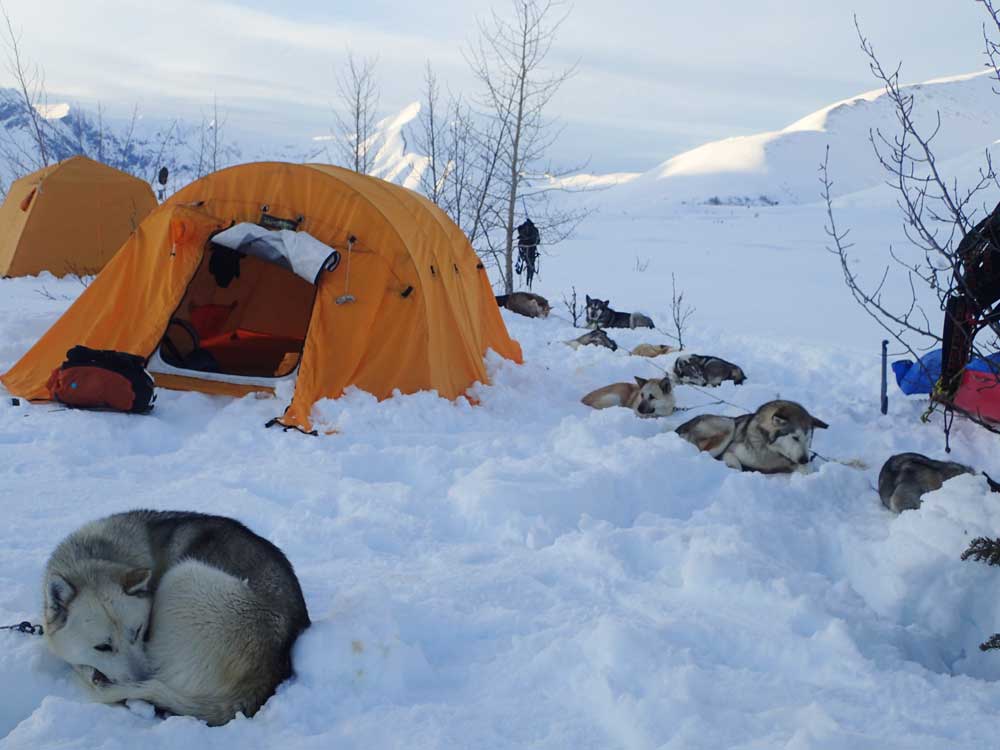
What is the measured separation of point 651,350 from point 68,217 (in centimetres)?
1179

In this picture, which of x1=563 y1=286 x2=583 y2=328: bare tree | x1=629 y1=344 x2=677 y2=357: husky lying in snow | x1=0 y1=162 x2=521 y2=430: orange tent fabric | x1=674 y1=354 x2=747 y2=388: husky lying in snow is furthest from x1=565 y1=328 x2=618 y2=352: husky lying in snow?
x1=0 y1=162 x2=521 y2=430: orange tent fabric

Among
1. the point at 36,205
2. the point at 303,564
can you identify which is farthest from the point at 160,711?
the point at 36,205

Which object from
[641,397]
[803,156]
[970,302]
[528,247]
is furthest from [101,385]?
[803,156]

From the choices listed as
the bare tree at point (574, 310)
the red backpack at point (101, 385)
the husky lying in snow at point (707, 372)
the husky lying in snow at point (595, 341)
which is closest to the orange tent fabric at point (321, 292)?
the red backpack at point (101, 385)

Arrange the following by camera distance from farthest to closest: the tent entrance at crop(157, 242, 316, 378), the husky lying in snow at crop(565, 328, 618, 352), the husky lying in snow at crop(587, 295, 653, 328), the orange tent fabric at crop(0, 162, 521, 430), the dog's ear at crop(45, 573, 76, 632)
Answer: the husky lying in snow at crop(587, 295, 653, 328), the husky lying in snow at crop(565, 328, 618, 352), the tent entrance at crop(157, 242, 316, 378), the orange tent fabric at crop(0, 162, 521, 430), the dog's ear at crop(45, 573, 76, 632)

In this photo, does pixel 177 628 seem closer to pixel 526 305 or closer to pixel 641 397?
pixel 641 397

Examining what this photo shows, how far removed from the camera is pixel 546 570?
395cm

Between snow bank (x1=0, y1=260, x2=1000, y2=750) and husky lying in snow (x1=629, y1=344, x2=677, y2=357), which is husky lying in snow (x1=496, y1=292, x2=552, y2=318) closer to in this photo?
husky lying in snow (x1=629, y1=344, x2=677, y2=357)

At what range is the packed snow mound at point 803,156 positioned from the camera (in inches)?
Result: 3744

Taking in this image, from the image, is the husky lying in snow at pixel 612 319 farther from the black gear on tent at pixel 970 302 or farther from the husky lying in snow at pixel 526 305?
the black gear on tent at pixel 970 302

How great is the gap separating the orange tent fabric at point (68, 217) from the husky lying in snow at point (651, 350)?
36.0 feet

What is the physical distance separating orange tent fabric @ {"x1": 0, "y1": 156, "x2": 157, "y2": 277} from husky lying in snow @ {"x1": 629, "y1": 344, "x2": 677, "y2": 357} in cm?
1096

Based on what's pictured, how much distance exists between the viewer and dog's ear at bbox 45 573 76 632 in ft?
9.27

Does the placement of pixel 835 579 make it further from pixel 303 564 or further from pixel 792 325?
pixel 792 325
